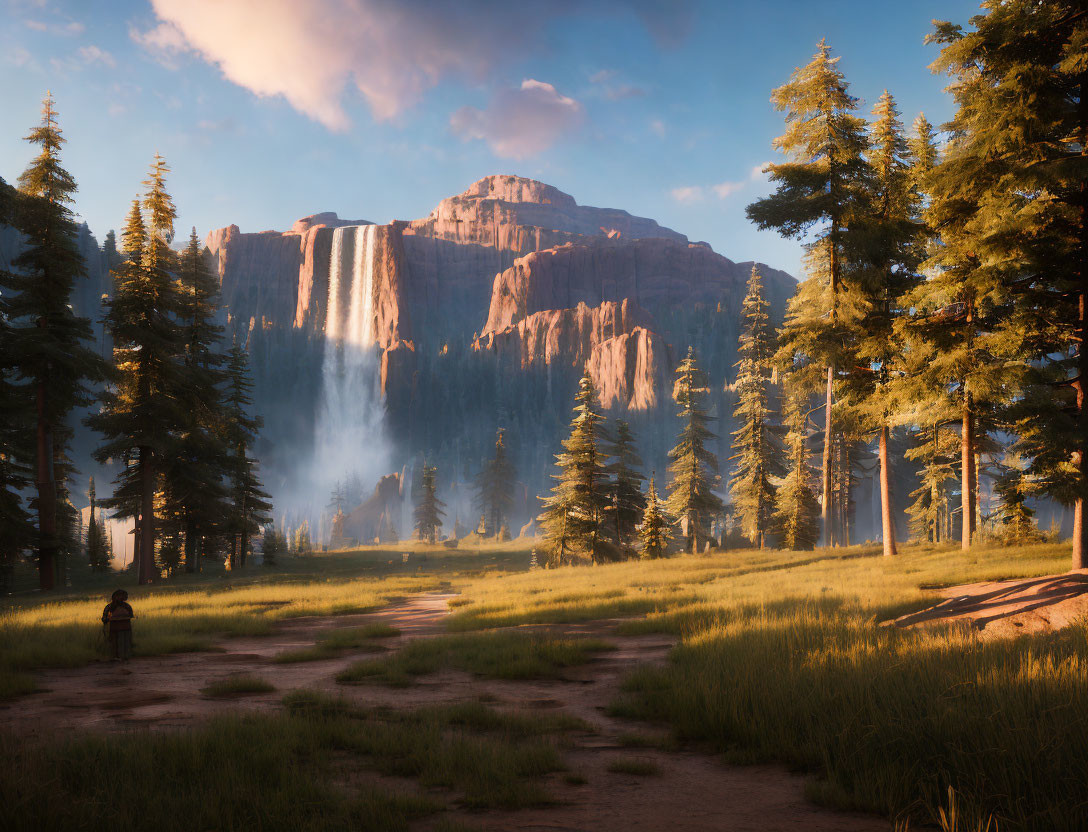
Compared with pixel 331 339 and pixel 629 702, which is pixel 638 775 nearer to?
pixel 629 702

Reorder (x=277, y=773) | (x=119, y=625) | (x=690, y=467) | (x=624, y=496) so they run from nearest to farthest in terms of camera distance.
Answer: (x=277, y=773)
(x=119, y=625)
(x=624, y=496)
(x=690, y=467)

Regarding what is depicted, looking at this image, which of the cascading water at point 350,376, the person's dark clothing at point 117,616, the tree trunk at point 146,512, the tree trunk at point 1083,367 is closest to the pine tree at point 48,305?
the tree trunk at point 146,512

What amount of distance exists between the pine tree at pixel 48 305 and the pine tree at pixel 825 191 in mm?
26366

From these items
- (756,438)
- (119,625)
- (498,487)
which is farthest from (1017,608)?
(498,487)

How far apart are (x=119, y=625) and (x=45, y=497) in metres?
16.9

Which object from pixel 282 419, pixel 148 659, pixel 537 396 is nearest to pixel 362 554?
pixel 148 659

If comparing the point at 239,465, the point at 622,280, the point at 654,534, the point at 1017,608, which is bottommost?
the point at 654,534

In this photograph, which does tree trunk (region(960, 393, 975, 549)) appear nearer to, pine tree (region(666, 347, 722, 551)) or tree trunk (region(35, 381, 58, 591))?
pine tree (region(666, 347, 722, 551))

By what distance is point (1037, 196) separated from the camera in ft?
44.1

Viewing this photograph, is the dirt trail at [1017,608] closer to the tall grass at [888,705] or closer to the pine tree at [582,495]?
the tall grass at [888,705]

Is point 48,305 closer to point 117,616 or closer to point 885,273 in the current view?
point 117,616

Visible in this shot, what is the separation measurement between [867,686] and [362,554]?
52794 millimetres

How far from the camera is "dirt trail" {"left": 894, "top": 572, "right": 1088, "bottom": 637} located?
25.5ft

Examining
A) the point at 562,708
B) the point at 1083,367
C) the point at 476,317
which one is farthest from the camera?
the point at 476,317
